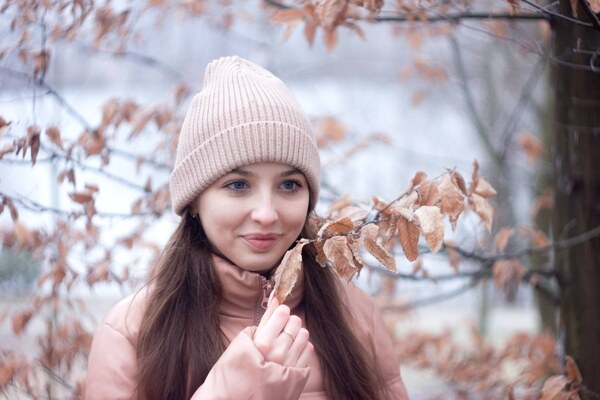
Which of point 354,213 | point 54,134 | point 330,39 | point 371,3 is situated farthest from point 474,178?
point 54,134

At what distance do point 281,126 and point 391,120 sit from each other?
8844 mm

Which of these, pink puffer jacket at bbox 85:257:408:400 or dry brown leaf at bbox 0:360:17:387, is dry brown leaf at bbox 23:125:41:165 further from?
dry brown leaf at bbox 0:360:17:387

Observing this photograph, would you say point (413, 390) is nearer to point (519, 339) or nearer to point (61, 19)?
point (519, 339)

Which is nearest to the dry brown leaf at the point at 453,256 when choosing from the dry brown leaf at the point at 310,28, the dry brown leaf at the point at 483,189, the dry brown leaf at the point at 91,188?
the dry brown leaf at the point at 483,189

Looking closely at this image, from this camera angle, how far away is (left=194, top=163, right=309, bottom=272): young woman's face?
7.45 feet

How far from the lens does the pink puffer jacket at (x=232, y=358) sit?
204 cm

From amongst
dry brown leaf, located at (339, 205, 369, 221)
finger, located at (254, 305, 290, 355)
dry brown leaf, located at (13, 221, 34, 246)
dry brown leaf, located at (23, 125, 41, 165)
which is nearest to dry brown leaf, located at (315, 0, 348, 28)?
dry brown leaf, located at (339, 205, 369, 221)

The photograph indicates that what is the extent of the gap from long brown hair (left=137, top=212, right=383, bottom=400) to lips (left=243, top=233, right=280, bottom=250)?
192mm

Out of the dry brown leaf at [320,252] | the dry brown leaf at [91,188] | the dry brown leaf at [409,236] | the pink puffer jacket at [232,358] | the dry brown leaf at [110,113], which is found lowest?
the pink puffer jacket at [232,358]

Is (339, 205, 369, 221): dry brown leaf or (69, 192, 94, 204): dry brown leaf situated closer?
(339, 205, 369, 221): dry brown leaf

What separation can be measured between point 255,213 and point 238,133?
246 millimetres

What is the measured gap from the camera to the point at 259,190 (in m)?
2.28

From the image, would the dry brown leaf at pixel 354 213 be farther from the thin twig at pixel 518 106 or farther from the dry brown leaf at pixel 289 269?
the thin twig at pixel 518 106

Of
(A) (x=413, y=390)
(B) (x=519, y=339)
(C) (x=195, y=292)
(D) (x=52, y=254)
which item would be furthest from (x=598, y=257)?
(A) (x=413, y=390)
